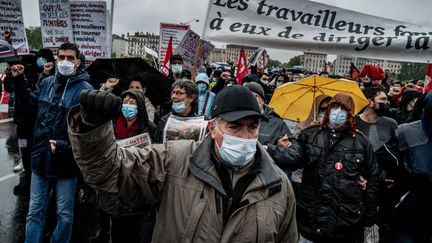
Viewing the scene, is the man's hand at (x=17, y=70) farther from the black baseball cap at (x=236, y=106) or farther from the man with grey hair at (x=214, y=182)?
the black baseball cap at (x=236, y=106)

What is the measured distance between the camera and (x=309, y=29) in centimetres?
412

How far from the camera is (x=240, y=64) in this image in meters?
9.14

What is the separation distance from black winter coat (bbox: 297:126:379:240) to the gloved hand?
2318 mm

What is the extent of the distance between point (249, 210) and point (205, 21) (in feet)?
9.17

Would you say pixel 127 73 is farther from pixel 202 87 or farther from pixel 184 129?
pixel 184 129

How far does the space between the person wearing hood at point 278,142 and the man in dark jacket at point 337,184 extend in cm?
13

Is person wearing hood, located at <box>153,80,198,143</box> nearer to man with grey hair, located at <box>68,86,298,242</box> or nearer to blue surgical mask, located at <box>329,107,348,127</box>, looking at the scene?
blue surgical mask, located at <box>329,107,348,127</box>

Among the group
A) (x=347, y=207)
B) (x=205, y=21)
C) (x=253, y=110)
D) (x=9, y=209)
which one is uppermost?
(x=205, y=21)

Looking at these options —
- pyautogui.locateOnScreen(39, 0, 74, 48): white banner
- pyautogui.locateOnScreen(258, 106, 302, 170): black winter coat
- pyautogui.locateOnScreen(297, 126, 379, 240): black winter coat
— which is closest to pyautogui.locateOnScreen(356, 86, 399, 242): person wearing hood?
pyautogui.locateOnScreen(297, 126, 379, 240): black winter coat

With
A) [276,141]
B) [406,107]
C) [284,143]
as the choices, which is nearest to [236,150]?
[284,143]

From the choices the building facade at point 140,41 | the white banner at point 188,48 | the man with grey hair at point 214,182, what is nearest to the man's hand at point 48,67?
the white banner at point 188,48

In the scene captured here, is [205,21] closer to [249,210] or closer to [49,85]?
[49,85]

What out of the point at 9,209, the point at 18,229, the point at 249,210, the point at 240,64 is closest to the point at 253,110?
the point at 249,210

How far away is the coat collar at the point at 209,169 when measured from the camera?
1.81 m
